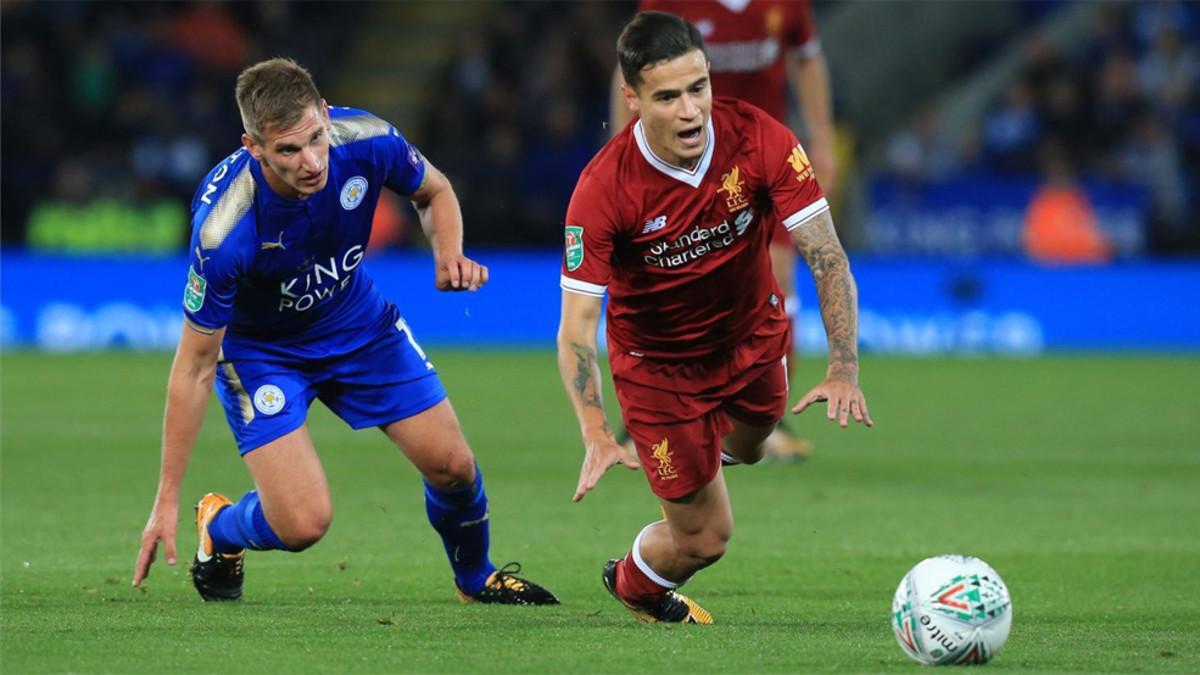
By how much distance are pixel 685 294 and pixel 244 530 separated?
170 centimetres

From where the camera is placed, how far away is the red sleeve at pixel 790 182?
5.98 m

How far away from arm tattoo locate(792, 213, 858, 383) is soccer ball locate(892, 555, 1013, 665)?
83 centimetres

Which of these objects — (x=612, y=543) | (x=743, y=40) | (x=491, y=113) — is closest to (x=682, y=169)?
(x=612, y=543)

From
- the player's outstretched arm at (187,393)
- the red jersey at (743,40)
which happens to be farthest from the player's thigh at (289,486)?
the red jersey at (743,40)

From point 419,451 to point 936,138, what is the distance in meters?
16.1

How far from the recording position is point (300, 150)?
6.07 m

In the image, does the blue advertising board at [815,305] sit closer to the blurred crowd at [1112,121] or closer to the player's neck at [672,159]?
the blurred crowd at [1112,121]

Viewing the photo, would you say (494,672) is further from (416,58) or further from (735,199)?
(416,58)

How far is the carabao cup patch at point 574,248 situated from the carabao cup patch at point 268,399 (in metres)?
1.27

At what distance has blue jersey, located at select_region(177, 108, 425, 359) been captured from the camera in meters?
6.17

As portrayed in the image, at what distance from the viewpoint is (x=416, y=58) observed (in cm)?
2534

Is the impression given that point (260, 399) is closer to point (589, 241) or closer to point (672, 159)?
point (589, 241)

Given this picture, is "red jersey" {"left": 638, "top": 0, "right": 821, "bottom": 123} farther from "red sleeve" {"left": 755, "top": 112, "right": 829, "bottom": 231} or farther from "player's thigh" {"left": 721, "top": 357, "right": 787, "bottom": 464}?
"red sleeve" {"left": 755, "top": 112, "right": 829, "bottom": 231}

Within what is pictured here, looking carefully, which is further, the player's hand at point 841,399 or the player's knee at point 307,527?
the player's knee at point 307,527
